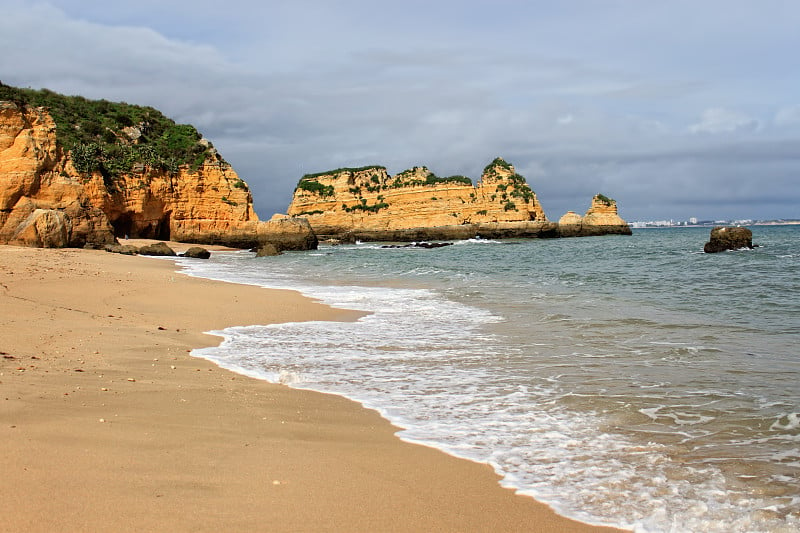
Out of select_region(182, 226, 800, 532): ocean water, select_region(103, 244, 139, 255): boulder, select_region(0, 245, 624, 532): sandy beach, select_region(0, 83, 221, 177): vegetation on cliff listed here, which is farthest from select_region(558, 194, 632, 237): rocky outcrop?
select_region(0, 245, 624, 532): sandy beach

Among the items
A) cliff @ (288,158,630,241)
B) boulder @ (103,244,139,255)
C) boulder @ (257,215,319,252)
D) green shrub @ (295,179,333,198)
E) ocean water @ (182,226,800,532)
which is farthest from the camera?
green shrub @ (295,179,333,198)

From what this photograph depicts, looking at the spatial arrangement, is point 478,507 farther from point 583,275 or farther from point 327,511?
point 583,275

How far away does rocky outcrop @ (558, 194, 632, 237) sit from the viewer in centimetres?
6938

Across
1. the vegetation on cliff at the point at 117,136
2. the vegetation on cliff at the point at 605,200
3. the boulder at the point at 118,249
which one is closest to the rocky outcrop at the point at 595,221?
the vegetation on cliff at the point at 605,200

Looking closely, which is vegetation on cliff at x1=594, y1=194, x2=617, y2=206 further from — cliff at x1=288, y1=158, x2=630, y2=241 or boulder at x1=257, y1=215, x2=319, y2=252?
boulder at x1=257, y1=215, x2=319, y2=252

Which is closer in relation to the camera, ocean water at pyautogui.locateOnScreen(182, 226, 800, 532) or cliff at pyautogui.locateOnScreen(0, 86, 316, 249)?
ocean water at pyautogui.locateOnScreen(182, 226, 800, 532)

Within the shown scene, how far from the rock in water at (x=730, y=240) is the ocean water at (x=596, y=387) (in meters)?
18.1

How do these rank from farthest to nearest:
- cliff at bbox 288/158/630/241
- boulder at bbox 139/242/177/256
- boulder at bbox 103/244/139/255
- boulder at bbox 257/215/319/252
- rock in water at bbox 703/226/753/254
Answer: cliff at bbox 288/158/630/241, boulder at bbox 257/215/319/252, boulder at bbox 139/242/177/256, rock in water at bbox 703/226/753/254, boulder at bbox 103/244/139/255

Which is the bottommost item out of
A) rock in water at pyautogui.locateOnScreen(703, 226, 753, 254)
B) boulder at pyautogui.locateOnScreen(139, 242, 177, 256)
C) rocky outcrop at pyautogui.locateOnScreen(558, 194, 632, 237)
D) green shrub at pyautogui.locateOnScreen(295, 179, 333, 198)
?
boulder at pyautogui.locateOnScreen(139, 242, 177, 256)

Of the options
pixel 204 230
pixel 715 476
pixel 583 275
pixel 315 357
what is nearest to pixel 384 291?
pixel 583 275

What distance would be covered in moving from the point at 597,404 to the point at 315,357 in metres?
3.42

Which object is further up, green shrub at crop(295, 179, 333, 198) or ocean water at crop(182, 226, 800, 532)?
green shrub at crop(295, 179, 333, 198)

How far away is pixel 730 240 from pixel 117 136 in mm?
40301

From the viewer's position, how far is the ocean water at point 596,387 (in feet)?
11.0
